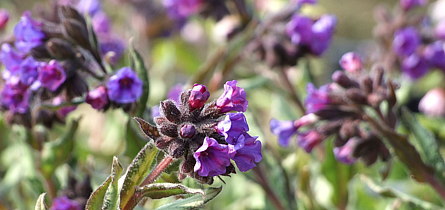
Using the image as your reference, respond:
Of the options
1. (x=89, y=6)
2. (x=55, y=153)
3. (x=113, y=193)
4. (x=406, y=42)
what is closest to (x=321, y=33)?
(x=406, y=42)

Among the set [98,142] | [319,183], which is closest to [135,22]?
[98,142]

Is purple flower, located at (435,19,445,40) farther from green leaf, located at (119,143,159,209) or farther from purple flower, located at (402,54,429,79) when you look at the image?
green leaf, located at (119,143,159,209)

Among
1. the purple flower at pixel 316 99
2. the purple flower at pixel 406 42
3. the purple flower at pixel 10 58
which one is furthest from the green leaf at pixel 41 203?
the purple flower at pixel 406 42

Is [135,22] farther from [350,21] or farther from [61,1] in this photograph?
[350,21]

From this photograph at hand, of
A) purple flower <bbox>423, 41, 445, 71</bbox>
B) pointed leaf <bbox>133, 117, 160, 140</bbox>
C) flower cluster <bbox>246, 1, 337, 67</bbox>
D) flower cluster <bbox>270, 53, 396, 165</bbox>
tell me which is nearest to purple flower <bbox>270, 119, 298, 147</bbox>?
flower cluster <bbox>270, 53, 396, 165</bbox>

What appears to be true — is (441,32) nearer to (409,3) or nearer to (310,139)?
(409,3)
